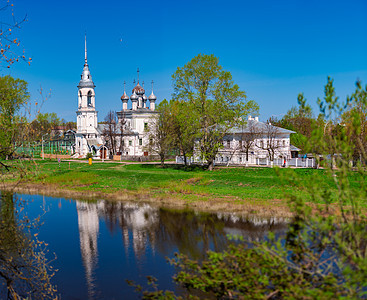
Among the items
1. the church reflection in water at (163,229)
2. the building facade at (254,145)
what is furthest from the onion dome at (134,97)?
the church reflection in water at (163,229)

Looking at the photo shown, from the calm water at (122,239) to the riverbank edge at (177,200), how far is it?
4.22ft

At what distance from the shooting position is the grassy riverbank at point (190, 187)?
88.6ft

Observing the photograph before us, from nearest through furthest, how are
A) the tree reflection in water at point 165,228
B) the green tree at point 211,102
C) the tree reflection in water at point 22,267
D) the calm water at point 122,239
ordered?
the tree reflection in water at point 22,267 < the calm water at point 122,239 < the tree reflection in water at point 165,228 < the green tree at point 211,102

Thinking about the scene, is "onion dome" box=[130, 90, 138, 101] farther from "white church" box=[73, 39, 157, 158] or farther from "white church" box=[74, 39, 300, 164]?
"white church" box=[73, 39, 157, 158]

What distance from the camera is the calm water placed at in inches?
553

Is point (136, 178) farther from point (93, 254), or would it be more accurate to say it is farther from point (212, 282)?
point (212, 282)

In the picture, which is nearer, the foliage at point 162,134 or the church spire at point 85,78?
the foliage at point 162,134

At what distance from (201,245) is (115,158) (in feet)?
168

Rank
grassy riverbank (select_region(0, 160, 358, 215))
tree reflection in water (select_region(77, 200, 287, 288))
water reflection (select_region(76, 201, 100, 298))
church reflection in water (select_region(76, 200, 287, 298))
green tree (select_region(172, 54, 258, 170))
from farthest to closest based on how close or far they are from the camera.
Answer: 1. green tree (select_region(172, 54, 258, 170))
2. grassy riverbank (select_region(0, 160, 358, 215))
3. tree reflection in water (select_region(77, 200, 287, 288))
4. church reflection in water (select_region(76, 200, 287, 298))
5. water reflection (select_region(76, 201, 100, 298))

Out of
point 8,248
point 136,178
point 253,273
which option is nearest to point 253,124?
point 136,178

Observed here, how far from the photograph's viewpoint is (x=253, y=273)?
891cm

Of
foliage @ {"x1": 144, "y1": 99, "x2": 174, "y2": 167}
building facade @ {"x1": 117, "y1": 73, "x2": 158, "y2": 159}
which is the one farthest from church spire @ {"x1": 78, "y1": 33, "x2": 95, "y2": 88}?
foliage @ {"x1": 144, "y1": 99, "x2": 174, "y2": 167}

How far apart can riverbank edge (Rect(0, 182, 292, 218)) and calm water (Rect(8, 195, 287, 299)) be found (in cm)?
129

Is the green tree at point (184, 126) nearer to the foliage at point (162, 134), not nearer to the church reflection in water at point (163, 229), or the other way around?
the foliage at point (162, 134)
